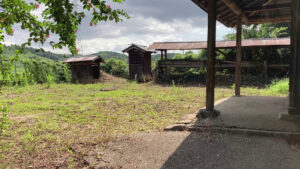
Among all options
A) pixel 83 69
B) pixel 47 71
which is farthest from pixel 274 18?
pixel 47 71

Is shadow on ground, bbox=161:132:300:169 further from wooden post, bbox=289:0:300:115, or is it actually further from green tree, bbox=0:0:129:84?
green tree, bbox=0:0:129:84

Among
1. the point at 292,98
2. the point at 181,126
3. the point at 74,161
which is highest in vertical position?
the point at 292,98

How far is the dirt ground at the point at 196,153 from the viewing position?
301 centimetres

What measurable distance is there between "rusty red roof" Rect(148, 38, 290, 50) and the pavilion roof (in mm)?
7766

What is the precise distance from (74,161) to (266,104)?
17.1 ft

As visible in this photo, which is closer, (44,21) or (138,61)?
(44,21)

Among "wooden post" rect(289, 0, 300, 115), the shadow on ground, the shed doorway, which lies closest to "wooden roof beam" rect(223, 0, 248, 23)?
"wooden post" rect(289, 0, 300, 115)

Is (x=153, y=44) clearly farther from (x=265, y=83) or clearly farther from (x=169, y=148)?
(x=169, y=148)

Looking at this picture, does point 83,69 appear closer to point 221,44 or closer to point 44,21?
point 221,44

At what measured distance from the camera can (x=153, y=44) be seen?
18.1 m

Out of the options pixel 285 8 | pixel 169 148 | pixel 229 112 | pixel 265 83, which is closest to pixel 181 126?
pixel 169 148

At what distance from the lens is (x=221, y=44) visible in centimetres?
1576

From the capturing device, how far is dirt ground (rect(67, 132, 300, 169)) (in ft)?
9.89

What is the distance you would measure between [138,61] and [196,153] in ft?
49.6
